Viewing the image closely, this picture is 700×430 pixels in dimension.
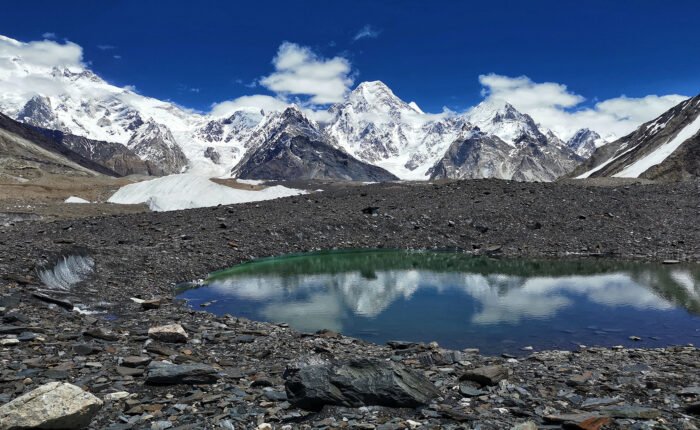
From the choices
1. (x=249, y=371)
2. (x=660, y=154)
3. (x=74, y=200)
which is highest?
(x=660, y=154)

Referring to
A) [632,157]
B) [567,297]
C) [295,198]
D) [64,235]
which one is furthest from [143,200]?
[632,157]

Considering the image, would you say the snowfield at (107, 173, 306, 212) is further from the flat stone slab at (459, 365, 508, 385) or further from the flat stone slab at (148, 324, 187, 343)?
the flat stone slab at (459, 365, 508, 385)

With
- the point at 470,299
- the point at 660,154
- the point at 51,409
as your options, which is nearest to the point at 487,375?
the point at 51,409

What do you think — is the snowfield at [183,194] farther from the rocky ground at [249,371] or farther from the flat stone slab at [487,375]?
the flat stone slab at [487,375]

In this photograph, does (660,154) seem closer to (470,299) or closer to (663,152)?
(663,152)

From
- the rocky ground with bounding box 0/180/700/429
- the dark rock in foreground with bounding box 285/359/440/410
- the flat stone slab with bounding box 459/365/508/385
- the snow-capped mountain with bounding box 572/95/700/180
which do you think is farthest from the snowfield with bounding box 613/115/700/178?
the dark rock in foreground with bounding box 285/359/440/410

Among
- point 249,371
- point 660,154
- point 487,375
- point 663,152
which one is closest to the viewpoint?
point 487,375

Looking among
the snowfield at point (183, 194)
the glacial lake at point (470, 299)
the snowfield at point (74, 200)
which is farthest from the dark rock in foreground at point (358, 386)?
the snowfield at point (74, 200)
